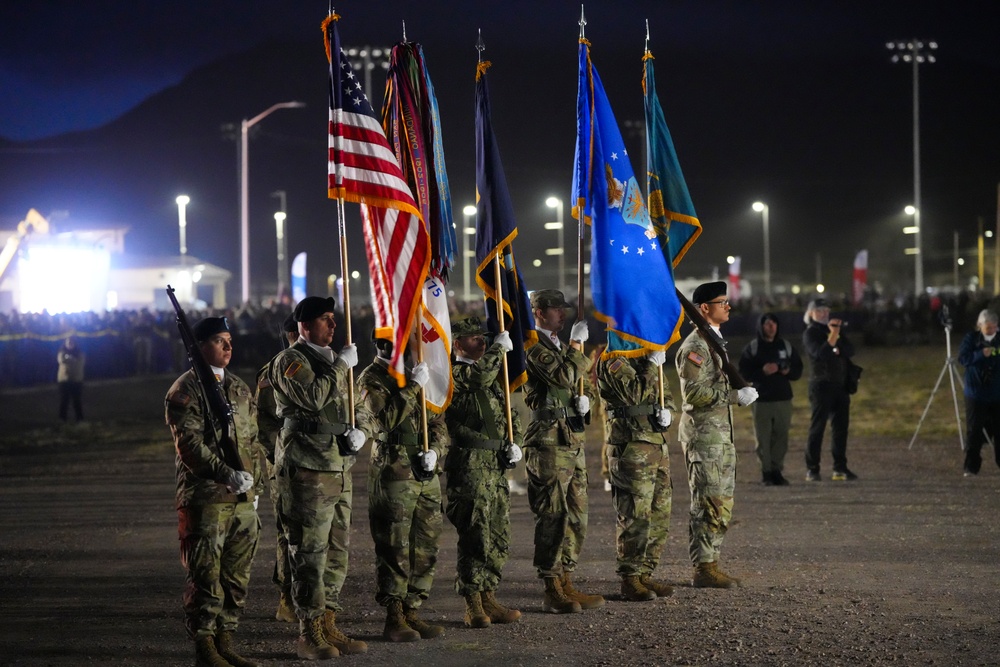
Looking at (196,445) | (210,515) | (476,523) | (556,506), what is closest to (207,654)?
(210,515)

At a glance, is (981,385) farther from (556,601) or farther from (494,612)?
(494,612)

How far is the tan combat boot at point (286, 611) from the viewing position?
841 centimetres

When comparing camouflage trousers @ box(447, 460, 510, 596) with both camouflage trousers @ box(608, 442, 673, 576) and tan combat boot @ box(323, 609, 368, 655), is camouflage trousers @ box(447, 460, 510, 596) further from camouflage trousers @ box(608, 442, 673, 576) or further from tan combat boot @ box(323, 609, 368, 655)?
camouflage trousers @ box(608, 442, 673, 576)

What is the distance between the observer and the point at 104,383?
32031 mm

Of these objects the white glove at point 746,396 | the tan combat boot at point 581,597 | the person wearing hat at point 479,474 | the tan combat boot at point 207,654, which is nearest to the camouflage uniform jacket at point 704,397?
the white glove at point 746,396

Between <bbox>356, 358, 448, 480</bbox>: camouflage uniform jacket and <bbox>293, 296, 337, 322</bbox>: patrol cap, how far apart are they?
51 cm

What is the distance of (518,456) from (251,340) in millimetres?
28958

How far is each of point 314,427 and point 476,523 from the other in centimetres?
133

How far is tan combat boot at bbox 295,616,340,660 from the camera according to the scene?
735 centimetres

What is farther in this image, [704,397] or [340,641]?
[704,397]

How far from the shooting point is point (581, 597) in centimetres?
869

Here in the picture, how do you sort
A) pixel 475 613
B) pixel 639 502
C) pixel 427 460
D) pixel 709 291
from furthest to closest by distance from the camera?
pixel 709 291 < pixel 639 502 < pixel 475 613 < pixel 427 460

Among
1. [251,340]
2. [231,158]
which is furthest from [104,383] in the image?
[231,158]

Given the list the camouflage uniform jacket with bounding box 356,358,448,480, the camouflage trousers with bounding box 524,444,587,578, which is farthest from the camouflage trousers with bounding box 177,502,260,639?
the camouflage trousers with bounding box 524,444,587,578
